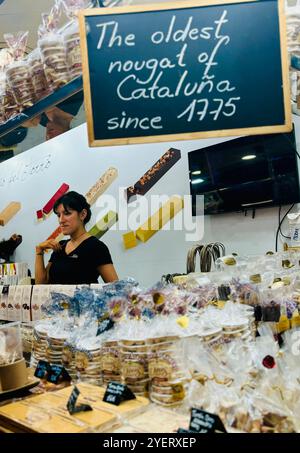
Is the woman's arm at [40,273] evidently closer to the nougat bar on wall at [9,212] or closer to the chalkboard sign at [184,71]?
the chalkboard sign at [184,71]

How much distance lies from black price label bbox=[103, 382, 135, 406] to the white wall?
8.98 feet

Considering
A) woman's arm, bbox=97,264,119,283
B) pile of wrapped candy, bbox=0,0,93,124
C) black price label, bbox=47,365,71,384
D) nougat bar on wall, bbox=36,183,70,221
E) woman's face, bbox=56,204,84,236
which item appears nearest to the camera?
black price label, bbox=47,365,71,384

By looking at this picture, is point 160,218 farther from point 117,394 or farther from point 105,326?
point 117,394

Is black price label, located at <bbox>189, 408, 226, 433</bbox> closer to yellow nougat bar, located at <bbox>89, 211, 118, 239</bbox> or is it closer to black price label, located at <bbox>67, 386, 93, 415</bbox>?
black price label, located at <bbox>67, 386, 93, 415</bbox>

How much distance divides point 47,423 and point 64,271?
2.13 m

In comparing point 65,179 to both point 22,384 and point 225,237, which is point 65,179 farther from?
point 22,384

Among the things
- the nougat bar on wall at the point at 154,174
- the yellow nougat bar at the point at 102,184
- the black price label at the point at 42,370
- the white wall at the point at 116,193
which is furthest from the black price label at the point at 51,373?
the yellow nougat bar at the point at 102,184

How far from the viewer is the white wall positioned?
3834mm

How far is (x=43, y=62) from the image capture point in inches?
79.6

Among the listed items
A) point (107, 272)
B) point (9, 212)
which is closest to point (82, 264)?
point (107, 272)

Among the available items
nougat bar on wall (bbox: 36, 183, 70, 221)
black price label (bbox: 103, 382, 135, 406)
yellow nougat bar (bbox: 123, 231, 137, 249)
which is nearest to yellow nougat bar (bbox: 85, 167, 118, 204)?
nougat bar on wall (bbox: 36, 183, 70, 221)

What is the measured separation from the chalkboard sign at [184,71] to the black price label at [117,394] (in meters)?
0.93

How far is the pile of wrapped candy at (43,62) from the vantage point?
1.94 meters

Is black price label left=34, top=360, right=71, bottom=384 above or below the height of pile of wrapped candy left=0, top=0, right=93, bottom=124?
below
